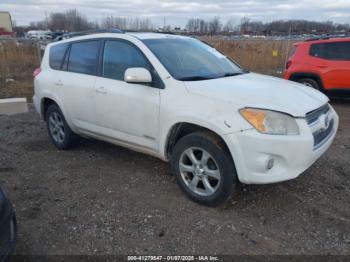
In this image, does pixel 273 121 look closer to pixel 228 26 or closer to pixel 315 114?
pixel 315 114

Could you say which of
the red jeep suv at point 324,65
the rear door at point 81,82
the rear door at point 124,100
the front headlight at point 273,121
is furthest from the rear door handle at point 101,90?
the red jeep suv at point 324,65

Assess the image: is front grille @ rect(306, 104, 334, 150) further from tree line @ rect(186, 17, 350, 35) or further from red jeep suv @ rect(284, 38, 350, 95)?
tree line @ rect(186, 17, 350, 35)

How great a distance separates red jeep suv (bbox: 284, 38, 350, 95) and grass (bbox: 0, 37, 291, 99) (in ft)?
19.5

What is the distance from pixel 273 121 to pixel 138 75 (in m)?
1.46

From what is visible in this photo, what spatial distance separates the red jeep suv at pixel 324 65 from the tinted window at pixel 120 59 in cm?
595

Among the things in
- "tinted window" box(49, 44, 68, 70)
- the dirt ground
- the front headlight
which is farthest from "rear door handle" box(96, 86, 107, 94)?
the front headlight

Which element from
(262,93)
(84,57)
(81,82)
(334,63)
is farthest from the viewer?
(334,63)

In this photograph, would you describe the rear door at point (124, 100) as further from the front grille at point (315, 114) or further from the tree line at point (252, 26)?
the tree line at point (252, 26)

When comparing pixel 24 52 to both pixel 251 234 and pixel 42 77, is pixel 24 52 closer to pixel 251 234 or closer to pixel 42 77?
pixel 42 77

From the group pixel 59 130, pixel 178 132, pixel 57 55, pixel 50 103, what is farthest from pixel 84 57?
pixel 178 132

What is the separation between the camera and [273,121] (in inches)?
127

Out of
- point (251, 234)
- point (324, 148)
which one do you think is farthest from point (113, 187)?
point (324, 148)

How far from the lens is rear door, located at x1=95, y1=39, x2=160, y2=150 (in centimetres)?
392

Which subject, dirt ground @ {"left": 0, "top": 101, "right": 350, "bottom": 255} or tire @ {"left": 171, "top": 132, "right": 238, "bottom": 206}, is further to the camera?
→ tire @ {"left": 171, "top": 132, "right": 238, "bottom": 206}
